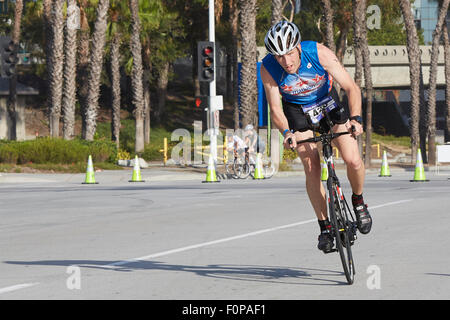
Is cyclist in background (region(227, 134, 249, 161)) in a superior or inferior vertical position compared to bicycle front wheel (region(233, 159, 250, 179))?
superior

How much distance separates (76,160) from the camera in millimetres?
37531

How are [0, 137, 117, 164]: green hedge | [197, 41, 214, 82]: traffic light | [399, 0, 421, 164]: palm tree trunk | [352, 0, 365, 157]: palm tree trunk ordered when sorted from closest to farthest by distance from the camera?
[197, 41, 214, 82]: traffic light → [0, 137, 117, 164]: green hedge → [352, 0, 365, 157]: palm tree trunk → [399, 0, 421, 164]: palm tree trunk

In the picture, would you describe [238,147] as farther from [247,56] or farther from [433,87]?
[433,87]

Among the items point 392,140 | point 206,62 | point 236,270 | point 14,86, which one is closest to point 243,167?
point 206,62

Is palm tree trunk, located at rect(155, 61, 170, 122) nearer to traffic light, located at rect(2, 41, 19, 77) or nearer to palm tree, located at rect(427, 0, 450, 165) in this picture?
palm tree, located at rect(427, 0, 450, 165)

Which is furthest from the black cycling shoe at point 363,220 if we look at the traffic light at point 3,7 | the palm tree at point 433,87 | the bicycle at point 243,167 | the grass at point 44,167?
the traffic light at point 3,7

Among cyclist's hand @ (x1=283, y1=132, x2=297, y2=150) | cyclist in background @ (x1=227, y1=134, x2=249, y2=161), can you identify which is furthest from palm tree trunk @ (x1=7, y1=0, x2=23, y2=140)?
cyclist's hand @ (x1=283, y1=132, x2=297, y2=150)

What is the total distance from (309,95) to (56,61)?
111 feet

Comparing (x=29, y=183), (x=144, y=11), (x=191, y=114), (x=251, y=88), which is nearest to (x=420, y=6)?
(x=191, y=114)

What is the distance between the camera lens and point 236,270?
10055 mm

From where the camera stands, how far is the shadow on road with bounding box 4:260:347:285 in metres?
9.31

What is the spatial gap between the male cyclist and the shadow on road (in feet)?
1.14

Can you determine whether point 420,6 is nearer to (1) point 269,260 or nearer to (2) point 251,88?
(2) point 251,88

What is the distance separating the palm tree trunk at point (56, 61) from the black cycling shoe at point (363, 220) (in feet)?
109
